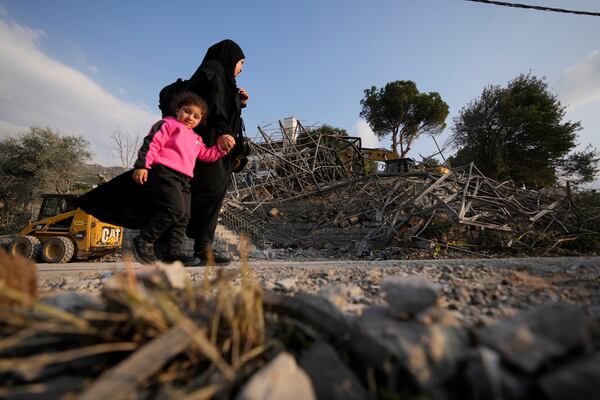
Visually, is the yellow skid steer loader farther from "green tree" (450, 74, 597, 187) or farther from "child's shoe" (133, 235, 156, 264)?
"green tree" (450, 74, 597, 187)

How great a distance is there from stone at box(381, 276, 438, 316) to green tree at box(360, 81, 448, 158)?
30848mm

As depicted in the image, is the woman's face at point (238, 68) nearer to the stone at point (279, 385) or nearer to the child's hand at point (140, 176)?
the child's hand at point (140, 176)

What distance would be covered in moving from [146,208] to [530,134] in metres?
24.6

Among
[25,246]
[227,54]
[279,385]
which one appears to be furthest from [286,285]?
[25,246]

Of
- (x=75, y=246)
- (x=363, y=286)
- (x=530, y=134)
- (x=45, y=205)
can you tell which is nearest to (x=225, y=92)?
(x=363, y=286)

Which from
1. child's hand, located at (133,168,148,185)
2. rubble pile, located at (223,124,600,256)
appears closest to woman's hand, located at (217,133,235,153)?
child's hand, located at (133,168,148,185)

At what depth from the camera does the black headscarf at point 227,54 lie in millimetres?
3010

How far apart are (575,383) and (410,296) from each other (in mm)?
420

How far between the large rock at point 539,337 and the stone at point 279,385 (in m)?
0.54

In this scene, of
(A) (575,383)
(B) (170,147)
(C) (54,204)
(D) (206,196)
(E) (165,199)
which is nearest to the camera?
(A) (575,383)

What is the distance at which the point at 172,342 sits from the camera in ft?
2.45

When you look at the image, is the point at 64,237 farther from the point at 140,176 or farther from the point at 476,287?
the point at 476,287

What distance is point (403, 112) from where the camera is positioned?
29.1 metres

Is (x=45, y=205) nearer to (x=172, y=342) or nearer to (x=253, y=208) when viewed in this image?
(x=253, y=208)
